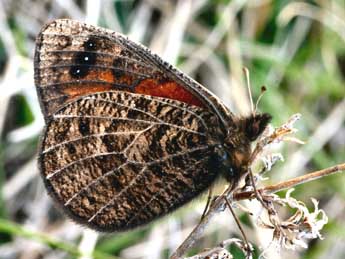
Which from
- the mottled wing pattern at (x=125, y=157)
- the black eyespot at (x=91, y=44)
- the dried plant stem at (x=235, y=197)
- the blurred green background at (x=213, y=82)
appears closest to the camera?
the dried plant stem at (x=235, y=197)

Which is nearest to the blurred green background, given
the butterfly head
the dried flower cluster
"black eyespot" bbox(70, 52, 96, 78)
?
"black eyespot" bbox(70, 52, 96, 78)

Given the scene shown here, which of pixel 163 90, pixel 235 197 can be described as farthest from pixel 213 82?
pixel 235 197

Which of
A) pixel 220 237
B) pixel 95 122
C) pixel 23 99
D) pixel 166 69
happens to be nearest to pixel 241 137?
pixel 166 69

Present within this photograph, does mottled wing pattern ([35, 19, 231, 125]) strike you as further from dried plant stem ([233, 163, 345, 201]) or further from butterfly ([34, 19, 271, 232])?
dried plant stem ([233, 163, 345, 201])

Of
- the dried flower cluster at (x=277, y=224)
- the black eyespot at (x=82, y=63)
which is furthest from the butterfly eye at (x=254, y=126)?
the black eyespot at (x=82, y=63)

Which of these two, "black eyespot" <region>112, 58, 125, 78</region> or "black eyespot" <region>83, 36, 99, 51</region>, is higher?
"black eyespot" <region>83, 36, 99, 51</region>

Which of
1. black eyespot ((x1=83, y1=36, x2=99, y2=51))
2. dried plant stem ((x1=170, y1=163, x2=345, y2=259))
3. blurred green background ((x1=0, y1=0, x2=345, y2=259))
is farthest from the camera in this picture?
blurred green background ((x1=0, y1=0, x2=345, y2=259))

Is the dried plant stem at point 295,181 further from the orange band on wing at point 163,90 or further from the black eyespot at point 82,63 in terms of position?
the black eyespot at point 82,63
